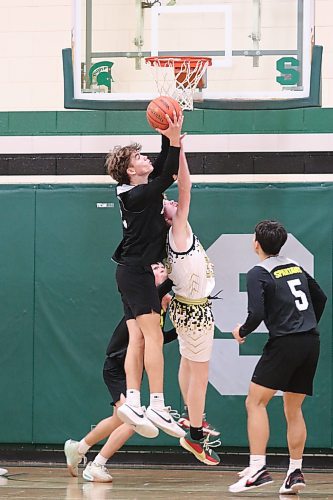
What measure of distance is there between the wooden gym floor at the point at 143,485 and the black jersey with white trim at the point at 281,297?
4.20 feet

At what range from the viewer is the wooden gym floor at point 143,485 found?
8258 millimetres

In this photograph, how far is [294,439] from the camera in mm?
8547

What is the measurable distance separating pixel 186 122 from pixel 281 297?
2.89m

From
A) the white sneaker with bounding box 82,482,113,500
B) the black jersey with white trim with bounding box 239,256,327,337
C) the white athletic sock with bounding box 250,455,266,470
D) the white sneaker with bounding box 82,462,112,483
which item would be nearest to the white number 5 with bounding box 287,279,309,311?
the black jersey with white trim with bounding box 239,256,327,337

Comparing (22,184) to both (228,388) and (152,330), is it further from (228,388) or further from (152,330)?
(152,330)

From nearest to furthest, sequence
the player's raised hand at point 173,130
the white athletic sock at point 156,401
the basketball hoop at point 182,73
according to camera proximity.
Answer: the player's raised hand at point 173,130, the white athletic sock at point 156,401, the basketball hoop at point 182,73

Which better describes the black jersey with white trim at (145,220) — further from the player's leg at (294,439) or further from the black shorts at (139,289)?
the player's leg at (294,439)

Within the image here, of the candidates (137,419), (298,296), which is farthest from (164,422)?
(298,296)

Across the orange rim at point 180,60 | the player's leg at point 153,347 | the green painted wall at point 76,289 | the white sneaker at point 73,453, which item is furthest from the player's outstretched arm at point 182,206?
the green painted wall at point 76,289

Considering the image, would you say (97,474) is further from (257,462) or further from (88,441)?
(257,462)

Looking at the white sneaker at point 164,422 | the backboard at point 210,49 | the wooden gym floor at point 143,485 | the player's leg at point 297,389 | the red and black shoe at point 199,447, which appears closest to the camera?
the white sneaker at point 164,422

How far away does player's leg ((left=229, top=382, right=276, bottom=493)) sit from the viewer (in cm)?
832

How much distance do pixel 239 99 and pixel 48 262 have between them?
257 cm

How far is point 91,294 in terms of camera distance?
10641 millimetres
